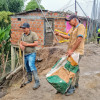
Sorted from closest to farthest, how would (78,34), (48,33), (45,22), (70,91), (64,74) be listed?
(78,34) < (64,74) < (70,91) < (45,22) < (48,33)

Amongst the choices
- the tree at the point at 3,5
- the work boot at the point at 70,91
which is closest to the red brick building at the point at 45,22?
the work boot at the point at 70,91

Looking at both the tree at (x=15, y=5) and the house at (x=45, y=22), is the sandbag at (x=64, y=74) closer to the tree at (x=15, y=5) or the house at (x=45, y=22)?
the house at (x=45, y=22)

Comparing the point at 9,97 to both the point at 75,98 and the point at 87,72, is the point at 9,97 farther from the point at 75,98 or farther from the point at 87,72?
the point at 87,72

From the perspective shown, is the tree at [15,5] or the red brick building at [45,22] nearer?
the red brick building at [45,22]

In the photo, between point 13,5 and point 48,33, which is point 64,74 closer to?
point 48,33

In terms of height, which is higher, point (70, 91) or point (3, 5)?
point (3, 5)

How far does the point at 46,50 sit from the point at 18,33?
3.67 meters

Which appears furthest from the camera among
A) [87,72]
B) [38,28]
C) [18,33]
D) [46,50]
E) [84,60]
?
[18,33]

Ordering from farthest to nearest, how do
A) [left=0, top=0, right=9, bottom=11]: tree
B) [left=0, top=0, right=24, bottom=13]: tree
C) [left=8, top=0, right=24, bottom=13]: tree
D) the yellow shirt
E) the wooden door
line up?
[left=8, top=0, right=24, bottom=13]: tree < [left=0, top=0, right=24, bottom=13]: tree < [left=0, top=0, right=9, bottom=11]: tree < the wooden door < the yellow shirt

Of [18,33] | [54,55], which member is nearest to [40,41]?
[18,33]

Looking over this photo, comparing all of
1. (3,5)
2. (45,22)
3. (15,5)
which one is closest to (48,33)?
(45,22)

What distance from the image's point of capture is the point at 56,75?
2982mm

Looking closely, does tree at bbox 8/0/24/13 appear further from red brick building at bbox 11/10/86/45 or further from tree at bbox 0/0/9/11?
red brick building at bbox 11/10/86/45

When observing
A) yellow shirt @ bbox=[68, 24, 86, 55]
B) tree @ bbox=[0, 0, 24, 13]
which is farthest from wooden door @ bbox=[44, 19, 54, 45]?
tree @ bbox=[0, 0, 24, 13]
